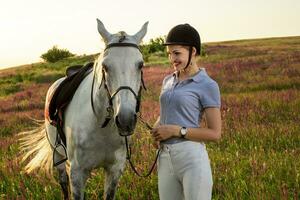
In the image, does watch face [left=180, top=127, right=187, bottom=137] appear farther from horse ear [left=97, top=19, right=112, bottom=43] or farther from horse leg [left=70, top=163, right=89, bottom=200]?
horse leg [left=70, top=163, right=89, bottom=200]

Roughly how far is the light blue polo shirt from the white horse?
0.27 m

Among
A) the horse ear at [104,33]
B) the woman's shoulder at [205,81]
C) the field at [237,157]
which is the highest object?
the horse ear at [104,33]

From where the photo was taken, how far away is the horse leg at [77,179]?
4.51 m

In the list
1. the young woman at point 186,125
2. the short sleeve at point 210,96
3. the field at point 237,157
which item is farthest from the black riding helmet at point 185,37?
the field at point 237,157

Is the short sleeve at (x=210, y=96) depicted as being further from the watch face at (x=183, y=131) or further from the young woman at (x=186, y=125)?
the watch face at (x=183, y=131)

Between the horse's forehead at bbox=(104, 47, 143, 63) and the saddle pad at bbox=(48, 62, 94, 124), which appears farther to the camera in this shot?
the saddle pad at bbox=(48, 62, 94, 124)

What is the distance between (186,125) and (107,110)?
786 mm

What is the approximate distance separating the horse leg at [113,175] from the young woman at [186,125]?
4.18ft

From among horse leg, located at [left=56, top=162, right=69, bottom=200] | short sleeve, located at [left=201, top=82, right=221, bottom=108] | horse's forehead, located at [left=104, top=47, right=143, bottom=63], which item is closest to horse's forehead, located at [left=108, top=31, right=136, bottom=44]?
horse's forehead, located at [left=104, top=47, right=143, bottom=63]

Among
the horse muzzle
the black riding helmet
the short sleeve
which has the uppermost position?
the black riding helmet

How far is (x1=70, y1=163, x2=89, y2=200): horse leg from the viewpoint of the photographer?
4.51 m

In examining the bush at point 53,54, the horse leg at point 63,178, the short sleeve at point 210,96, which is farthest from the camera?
the bush at point 53,54

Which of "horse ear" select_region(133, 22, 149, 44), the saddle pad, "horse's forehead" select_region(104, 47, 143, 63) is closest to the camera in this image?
"horse's forehead" select_region(104, 47, 143, 63)

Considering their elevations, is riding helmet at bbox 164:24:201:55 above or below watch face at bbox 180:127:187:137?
above
